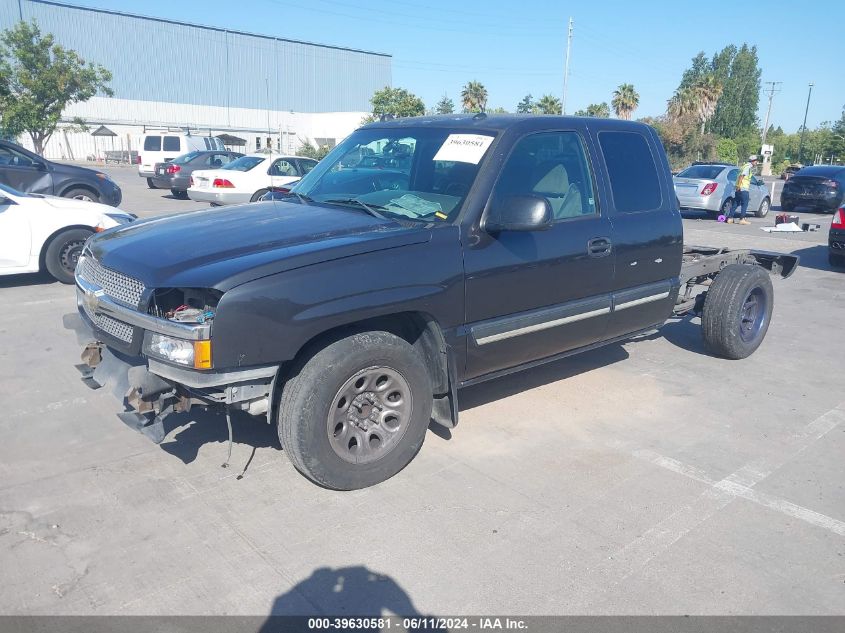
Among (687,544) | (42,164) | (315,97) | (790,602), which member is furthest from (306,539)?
(315,97)

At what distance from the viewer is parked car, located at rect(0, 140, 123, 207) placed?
12.2m

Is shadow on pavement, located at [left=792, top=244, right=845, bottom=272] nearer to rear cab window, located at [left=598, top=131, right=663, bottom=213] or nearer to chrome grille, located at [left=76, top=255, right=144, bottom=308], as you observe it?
rear cab window, located at [left=598, top=131, right=663, bottom=213]

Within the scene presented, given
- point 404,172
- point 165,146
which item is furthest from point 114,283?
point 165,146

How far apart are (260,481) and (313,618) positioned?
1202mm

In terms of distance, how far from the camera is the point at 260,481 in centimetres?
386

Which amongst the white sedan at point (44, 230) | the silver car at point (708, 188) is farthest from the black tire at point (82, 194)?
the silver car at point (708, 188)

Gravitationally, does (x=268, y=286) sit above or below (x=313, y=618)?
above

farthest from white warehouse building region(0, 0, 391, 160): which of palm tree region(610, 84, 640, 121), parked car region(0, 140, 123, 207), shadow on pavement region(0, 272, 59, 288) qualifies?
shadow on pavement region(0, 272, 59, 288)

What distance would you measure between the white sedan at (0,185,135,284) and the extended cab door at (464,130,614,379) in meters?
6.22

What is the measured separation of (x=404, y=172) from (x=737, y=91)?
3598 inches

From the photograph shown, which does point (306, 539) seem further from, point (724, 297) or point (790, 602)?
point (724, 297)

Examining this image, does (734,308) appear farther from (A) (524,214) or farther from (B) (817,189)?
(B) (817,189)

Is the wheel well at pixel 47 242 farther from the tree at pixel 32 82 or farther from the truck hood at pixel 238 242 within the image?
the tree at pixel 32 82

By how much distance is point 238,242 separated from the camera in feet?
11.7
